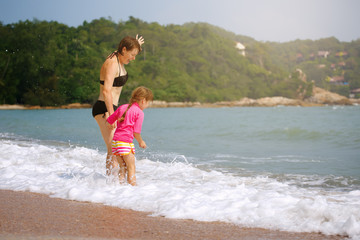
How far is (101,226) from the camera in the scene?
288 cm

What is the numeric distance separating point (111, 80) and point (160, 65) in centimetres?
9728

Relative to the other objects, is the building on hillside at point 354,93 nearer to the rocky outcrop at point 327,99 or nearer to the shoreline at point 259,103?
the shoreline at point 259,103

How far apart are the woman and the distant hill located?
66.6 m

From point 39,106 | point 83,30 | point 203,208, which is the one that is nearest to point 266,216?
point 203,208

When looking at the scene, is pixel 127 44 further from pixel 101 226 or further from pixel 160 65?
pixel 160 65

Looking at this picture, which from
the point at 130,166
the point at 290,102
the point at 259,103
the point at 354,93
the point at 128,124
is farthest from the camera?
the point at 354,93

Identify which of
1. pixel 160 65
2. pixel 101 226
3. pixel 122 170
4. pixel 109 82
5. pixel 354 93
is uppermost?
pixel 160 65

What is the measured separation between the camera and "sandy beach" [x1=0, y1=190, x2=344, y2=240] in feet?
8.76

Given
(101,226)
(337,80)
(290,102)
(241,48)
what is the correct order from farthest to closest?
(241,48) < (337,80) < (290,102) < (101,226)

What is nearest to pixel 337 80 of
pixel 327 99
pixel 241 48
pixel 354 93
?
pixel 354 93

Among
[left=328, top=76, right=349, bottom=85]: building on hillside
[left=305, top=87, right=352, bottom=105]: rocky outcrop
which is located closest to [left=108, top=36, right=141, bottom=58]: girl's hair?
[left=305, top=87, right=352, bottom=105]: rocky outcrop

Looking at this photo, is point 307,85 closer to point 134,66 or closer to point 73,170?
point 134,66

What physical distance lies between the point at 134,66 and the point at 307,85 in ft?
192

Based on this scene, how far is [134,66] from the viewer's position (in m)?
96.6
